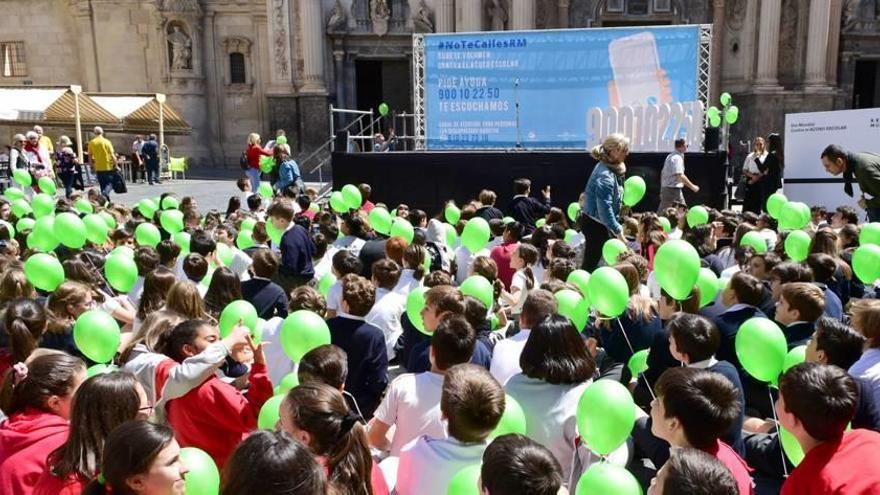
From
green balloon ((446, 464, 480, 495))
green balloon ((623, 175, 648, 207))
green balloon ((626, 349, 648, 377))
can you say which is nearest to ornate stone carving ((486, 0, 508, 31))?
green balloon ((623, 175, 648, 207))

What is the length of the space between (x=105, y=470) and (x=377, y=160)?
11919mm

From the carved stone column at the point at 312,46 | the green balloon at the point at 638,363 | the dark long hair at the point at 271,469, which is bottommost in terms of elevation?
the green balloon at the point at 638,363

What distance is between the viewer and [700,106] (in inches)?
487

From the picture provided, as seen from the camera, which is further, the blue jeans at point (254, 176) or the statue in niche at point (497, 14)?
the statue in niche at point (497, 14)

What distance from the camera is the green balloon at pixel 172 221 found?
797cm

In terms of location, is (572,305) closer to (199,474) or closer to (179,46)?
(199,474)

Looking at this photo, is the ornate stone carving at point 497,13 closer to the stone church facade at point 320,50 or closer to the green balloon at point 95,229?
the stone church facade at point 320,50

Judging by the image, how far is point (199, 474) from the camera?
2.35 metres

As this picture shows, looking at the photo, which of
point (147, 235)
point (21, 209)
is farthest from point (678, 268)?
point (21, 209)

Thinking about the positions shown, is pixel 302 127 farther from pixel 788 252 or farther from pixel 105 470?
pixel 105 470

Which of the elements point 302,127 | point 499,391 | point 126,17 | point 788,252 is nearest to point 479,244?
point 788,252

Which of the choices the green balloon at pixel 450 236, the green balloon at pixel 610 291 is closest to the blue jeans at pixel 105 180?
the green balloon at pixel 450 236

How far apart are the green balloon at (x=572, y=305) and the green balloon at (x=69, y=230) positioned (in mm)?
4618

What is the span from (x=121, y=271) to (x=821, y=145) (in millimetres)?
10905
